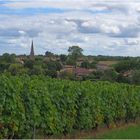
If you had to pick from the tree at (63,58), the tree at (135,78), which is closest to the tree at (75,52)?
the tree at (63,58)

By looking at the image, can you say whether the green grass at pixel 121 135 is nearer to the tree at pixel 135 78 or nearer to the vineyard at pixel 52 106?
the vineyard at pixel 52 106

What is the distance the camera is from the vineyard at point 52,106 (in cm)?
1513

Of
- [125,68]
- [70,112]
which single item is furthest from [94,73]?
[70,112]

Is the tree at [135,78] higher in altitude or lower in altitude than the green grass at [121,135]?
higher

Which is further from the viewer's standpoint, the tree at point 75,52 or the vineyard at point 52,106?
the tree at point 75,52

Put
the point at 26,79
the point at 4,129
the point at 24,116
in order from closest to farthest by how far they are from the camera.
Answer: the point at 4,129 < the point at 24,116 < the point at 26,79

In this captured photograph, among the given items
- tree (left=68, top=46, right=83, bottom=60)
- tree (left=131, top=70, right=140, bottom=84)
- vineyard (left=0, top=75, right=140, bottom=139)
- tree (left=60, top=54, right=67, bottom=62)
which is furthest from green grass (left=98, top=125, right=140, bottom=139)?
tree (left=68, top=46, right=83, bottom=60)

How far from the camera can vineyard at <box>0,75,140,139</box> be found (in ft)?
49.6

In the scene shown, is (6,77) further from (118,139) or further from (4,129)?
(118,139)

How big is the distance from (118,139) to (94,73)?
3533cm

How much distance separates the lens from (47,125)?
17453mm

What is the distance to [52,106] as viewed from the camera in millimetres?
17953

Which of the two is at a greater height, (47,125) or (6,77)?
(6,77)

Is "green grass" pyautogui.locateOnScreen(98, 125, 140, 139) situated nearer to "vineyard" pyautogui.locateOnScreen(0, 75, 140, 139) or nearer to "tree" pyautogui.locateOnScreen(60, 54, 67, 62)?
"vineyard" pyautogui.locateOnScreen(0, 75, 140, 139)
